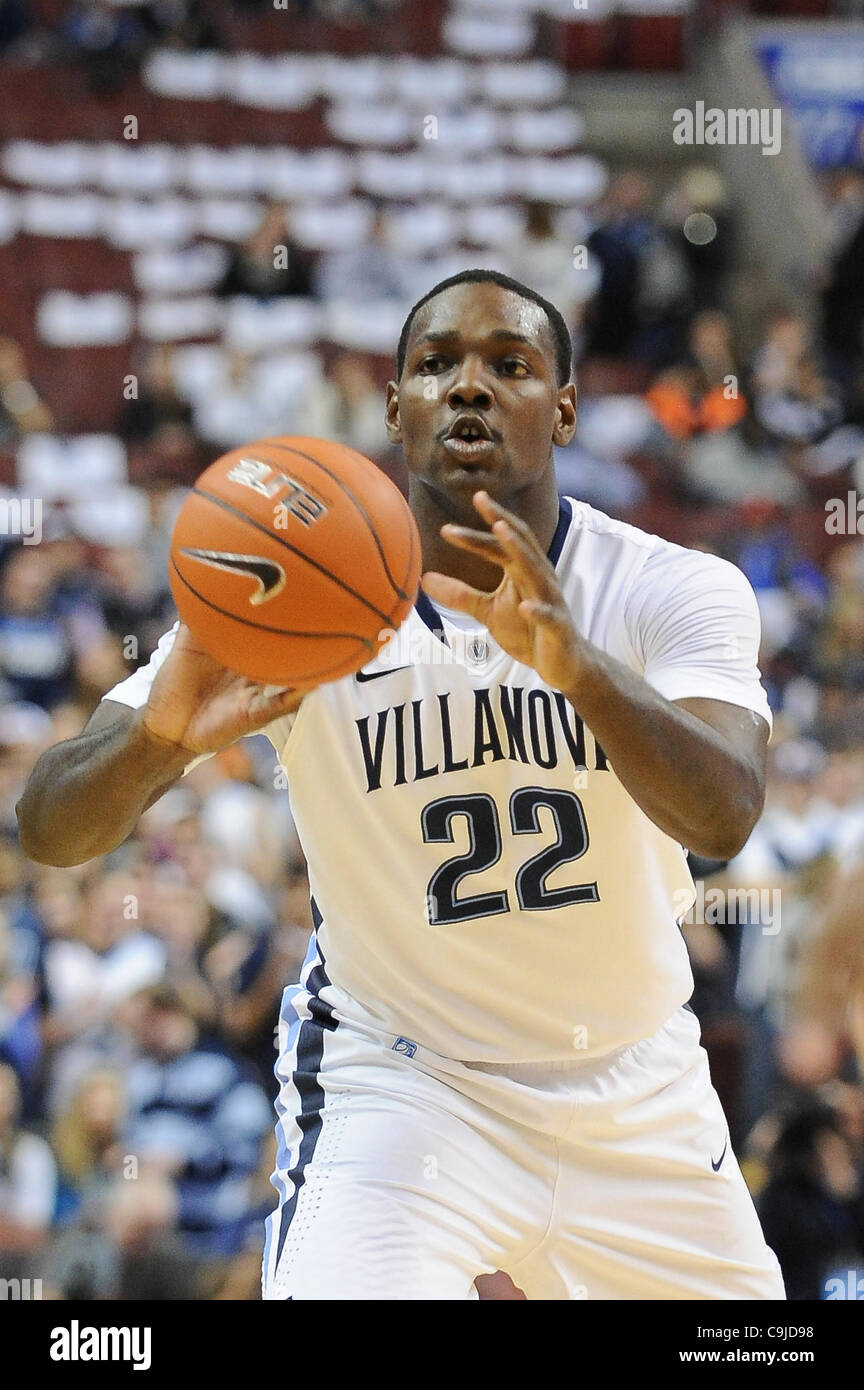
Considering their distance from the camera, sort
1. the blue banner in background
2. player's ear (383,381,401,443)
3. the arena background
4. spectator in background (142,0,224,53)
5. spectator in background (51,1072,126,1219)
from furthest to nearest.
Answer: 1. the blue banner in background
2. spectator in background (142,0,224,53)
3. the arena background
4. spectator in background (51,1072,126,1219)
5. player's ear (383,381,401,443)

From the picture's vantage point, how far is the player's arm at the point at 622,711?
3008 mm

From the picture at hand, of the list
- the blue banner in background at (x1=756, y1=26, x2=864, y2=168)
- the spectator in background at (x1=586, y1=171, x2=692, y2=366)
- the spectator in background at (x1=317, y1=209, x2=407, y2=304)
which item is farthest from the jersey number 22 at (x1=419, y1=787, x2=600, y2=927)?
the blue banner in background at (x1=756, y1=26, x2=864, y2=168)

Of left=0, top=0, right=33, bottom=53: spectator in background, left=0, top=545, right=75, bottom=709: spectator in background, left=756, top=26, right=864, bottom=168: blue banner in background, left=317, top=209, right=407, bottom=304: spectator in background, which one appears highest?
left=0, top=0, right=33, bottom=53: spectator in background

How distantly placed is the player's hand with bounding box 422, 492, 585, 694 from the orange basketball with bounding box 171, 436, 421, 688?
0.29 metres

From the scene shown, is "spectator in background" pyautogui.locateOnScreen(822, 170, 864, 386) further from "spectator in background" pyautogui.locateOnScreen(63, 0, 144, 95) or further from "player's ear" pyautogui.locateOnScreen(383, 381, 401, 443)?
"player's ear" pyautogui.locateOnScreen(383, 381, 401, 443)

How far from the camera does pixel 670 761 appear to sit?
3.14 meters

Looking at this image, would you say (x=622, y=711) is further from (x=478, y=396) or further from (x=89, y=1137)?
(x=89, y=1137)

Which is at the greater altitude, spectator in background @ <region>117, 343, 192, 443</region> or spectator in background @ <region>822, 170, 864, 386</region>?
spectator in background @ <region>822, 170, 864, 386</region>

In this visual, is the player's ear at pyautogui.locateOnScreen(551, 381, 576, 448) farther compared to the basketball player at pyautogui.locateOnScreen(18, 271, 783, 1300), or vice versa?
the player's ear at pyautogui.locateOnScreen(551, 381, 576, 448)

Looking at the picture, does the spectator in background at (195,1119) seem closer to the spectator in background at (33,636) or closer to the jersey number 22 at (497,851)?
the spectator in background at (33,636)

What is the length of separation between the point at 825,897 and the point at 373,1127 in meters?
4.42

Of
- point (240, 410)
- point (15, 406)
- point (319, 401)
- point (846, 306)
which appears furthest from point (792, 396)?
point (15, 406)

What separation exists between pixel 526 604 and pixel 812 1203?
14.2ft

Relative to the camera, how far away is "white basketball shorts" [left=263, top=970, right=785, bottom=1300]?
342 cm
